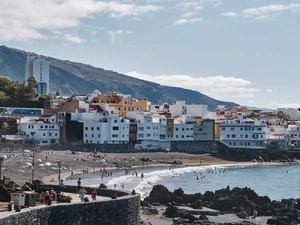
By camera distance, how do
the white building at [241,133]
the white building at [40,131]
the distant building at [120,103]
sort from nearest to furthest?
the white building at [40,131], the white building at [241,133], the distant building at [120,103]

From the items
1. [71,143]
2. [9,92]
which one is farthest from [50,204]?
[9,92]

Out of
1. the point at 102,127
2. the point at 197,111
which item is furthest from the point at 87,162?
the point at 197,111

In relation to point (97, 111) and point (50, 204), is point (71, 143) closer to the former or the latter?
point (97, 111)

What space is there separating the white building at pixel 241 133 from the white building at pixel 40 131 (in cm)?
2836

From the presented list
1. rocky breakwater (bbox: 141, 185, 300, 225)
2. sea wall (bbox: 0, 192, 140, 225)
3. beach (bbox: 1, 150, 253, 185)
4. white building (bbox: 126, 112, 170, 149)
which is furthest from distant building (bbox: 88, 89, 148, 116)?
sea wall (bbox: 0, 192, 140, 225)

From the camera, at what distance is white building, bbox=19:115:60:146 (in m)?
79.8

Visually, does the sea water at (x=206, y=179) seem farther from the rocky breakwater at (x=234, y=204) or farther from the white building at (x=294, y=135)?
the white building at (x=294, y=135)

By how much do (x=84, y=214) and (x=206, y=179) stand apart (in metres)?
46.4

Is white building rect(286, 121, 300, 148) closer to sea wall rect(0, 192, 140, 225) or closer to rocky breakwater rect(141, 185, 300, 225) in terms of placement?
rocky breakwater rect(141, 185, 300, 225)

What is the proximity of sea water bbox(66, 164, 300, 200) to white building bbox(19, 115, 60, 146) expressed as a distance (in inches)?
644

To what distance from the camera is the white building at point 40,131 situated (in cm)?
7981

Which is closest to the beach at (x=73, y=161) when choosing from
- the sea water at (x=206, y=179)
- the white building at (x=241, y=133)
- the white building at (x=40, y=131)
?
the sea water at (x=206, y=179)

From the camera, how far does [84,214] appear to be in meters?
19.2

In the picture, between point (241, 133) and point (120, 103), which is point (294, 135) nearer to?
point (241, 133)
